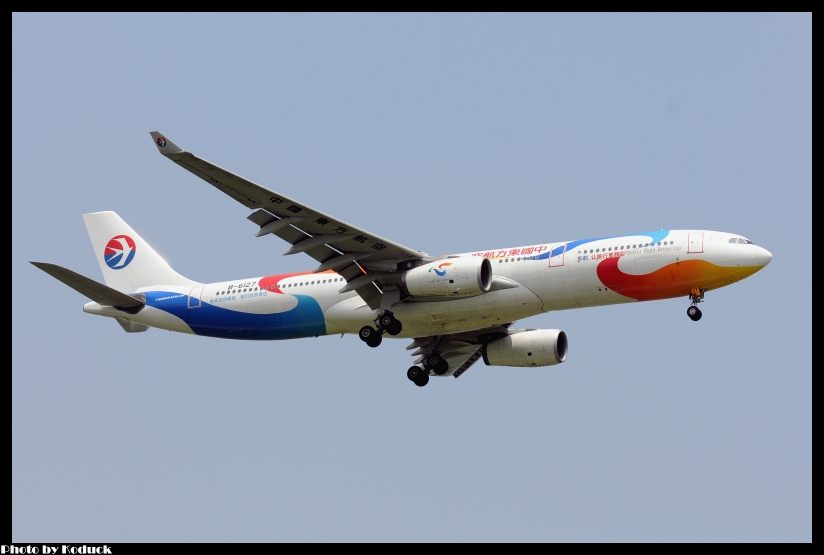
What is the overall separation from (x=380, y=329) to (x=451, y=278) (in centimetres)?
412

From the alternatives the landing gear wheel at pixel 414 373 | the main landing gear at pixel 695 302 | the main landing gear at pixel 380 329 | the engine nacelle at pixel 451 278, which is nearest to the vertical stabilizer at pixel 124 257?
the main landing gear at pixel 380 329

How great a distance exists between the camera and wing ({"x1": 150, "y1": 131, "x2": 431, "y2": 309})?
3741 cm

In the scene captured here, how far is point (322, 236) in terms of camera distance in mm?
40875

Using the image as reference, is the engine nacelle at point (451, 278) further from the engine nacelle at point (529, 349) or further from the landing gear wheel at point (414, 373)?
the landing gear wheel at point (414, 373)

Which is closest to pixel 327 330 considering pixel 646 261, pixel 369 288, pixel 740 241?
pixel 369 288

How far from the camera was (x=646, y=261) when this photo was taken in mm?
39938

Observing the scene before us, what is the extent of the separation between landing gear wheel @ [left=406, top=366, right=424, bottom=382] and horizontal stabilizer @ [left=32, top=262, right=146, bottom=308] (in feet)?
37.4

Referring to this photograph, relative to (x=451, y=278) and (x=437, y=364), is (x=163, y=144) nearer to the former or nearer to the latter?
(x=451, y=278)

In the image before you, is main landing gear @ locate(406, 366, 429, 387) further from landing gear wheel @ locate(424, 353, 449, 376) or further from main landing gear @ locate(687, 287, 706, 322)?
main landing gear @ locate(687, 287, 706, 322)

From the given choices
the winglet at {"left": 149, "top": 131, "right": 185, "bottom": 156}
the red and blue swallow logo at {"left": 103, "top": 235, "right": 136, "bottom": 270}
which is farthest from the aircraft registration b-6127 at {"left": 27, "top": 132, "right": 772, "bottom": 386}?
the red and blue swallow logo at {"left": 103, "top": 235, "right": 136, "bottom": 270}

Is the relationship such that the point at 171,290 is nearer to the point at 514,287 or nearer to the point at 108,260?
the point at 108,260

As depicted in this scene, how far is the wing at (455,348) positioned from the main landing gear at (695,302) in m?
9.97

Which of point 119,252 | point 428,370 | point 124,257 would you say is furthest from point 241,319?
point 428,370

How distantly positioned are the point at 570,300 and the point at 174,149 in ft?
48.4
